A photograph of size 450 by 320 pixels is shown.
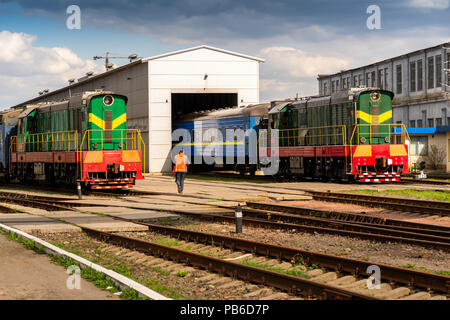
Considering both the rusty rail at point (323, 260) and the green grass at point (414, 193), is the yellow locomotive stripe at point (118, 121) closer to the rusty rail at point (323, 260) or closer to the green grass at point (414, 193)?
the green grass at point (414, 193)

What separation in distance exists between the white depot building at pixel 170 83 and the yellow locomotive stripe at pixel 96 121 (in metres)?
16.0

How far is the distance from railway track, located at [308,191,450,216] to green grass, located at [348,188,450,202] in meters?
1.76

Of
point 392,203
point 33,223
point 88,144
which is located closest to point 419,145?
point 392,203

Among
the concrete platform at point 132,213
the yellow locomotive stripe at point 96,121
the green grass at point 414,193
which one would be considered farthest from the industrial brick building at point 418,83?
the concrete platform at point 132,213

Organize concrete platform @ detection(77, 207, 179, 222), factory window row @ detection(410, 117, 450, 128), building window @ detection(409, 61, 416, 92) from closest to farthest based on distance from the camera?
concrete platform @ detection(77, 207, 179, 222) < factory window row @ detection(410, 117, 450, 128) < building window @ detection(409, 61, 416, 92)

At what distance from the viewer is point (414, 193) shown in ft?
69.1

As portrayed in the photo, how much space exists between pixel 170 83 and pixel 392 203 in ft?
82.5

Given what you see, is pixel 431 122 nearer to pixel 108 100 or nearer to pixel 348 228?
pixel 108 100

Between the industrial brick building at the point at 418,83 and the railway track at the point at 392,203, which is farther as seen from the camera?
the industrial brick building at the point at 418,83

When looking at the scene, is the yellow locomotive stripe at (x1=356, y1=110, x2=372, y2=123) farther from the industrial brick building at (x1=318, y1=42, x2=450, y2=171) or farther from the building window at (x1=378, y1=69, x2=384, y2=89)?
the building window at (x1=378, y1=69, x2=384, y2=89)

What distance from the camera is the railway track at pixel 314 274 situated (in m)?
7.15

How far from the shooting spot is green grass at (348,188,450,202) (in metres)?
20.0

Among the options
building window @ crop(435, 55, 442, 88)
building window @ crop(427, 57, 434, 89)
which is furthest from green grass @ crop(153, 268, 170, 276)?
building window @ crop(427, 57, 434, 89)

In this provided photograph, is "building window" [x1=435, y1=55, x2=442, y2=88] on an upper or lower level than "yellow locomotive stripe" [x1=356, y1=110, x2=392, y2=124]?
upper
